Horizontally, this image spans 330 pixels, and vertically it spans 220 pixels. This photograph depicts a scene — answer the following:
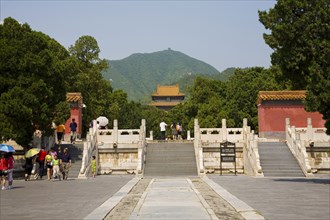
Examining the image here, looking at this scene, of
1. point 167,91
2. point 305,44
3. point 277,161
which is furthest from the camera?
point 167,91

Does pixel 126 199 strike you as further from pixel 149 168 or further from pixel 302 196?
pixel 149 168

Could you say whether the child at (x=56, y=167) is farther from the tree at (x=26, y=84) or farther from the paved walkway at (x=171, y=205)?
the paved walkway at (x=171, y=205)

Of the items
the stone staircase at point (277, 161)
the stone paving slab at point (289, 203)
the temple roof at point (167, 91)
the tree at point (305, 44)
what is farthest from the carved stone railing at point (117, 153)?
the temple roof at point (167, 91)

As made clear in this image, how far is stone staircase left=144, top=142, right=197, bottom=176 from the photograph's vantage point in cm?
2621

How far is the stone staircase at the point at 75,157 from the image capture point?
2541 centimetres

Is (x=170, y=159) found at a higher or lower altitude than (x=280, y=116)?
lower

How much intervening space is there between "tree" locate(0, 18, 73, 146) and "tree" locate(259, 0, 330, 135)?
11.9 m

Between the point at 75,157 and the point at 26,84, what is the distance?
6696mm

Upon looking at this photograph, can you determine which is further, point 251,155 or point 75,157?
point 75,157

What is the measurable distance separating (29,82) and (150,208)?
15258mm

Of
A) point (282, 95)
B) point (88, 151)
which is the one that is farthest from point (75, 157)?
point (282, 95)

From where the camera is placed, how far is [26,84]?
77.0ft

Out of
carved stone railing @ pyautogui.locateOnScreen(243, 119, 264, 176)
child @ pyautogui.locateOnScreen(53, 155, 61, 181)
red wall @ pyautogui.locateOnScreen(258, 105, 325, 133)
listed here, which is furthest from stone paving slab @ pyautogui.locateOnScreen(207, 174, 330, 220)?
red wall @ pyautogui.locateOnScreen(258, 105, 325, 133)

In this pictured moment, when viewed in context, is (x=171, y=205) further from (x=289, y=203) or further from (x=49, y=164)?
(x=49, y=164)
